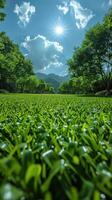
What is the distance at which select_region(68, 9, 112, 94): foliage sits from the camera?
154ft

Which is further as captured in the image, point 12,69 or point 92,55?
point 12,69

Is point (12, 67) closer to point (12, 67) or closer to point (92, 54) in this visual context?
point (12, 67)

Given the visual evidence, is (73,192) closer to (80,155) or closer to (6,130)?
(80,155)

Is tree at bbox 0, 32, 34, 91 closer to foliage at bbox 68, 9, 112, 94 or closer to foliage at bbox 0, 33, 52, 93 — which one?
foliage at bbox 0, 33, 52, 93

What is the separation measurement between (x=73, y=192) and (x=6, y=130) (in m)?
1.91

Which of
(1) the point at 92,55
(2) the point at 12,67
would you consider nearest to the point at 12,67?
(2) the point at 12,67

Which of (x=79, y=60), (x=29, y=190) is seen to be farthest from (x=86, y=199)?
(x=79, y=60)

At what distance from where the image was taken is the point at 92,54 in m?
47.9

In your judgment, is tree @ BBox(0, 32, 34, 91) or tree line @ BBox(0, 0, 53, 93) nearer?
tree line @ BBox(0, 0, 53, 93)

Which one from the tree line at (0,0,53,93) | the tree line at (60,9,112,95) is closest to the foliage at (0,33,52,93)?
the tree line at (0,0,53,93)

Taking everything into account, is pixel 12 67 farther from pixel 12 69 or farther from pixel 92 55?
pixel 92 55

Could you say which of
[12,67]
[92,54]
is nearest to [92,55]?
[92,54]

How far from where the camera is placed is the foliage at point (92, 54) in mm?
46938

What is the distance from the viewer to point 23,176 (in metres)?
1.04
